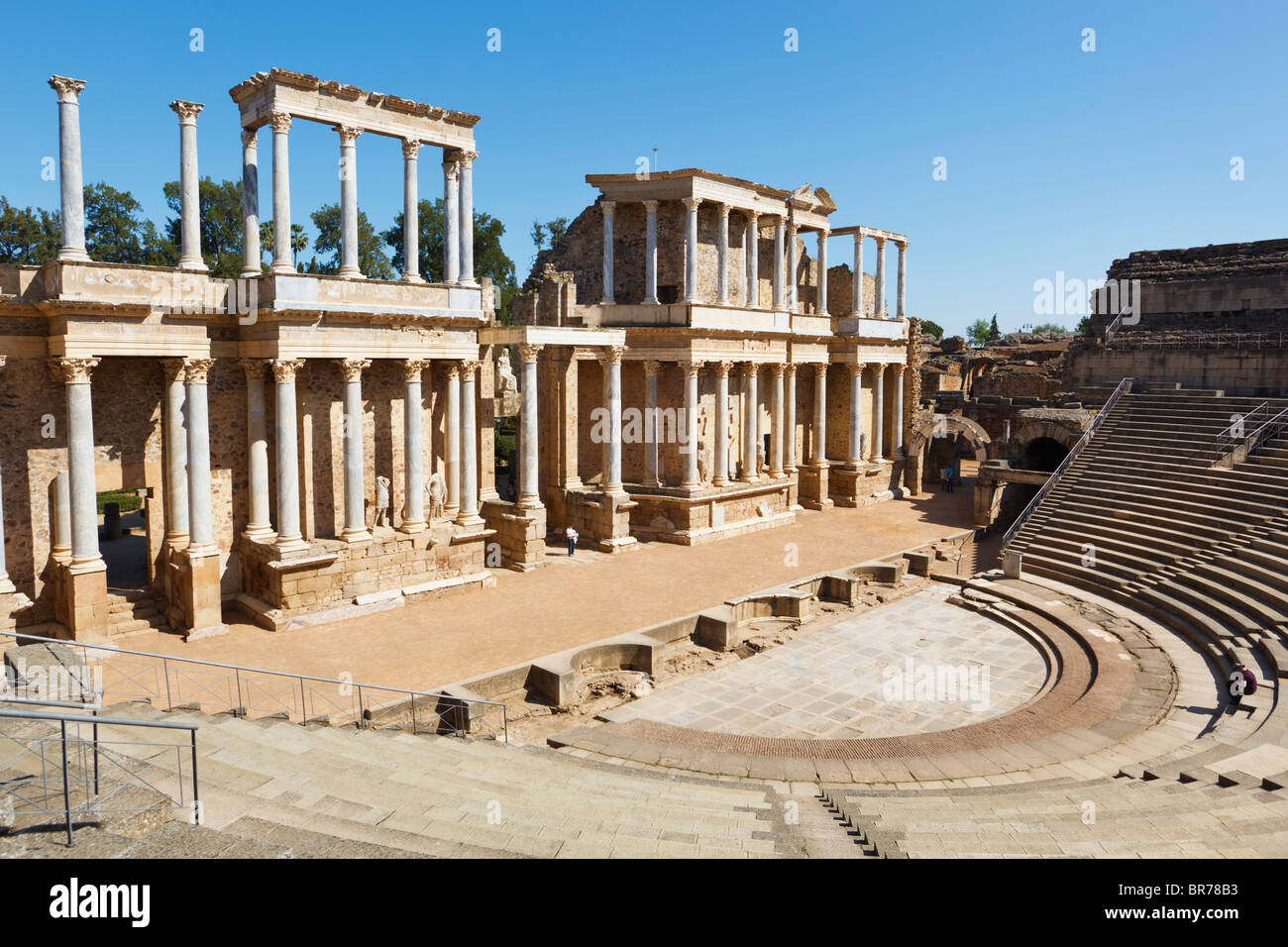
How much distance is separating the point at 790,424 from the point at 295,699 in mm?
22920

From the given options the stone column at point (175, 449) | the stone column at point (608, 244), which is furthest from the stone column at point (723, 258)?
the stone column at point (175, 449)

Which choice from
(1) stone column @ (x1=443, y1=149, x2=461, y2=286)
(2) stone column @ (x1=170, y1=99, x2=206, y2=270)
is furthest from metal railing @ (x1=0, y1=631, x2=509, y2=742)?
(1) stone column @ (x1=443, y1=149, x2=461, y2=286)

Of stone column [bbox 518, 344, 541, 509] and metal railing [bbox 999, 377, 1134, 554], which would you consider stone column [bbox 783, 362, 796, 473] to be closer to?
metal railing [bbox 999, 377, 1134, 554]

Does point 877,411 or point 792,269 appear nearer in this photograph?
point 792,269

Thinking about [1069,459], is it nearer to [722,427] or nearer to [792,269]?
[722,427]

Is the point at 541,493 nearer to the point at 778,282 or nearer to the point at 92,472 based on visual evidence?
the point at 778,282

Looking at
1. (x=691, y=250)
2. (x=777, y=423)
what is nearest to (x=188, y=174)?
(x=691, y=250)

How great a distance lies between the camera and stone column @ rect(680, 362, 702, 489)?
28812 millimetres

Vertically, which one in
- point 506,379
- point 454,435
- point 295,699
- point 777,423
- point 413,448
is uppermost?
point 506,379

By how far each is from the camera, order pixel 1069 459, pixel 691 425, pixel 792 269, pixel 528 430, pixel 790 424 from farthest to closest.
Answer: pixel 792 269 → pixel 790 424 → pixel 691 425 → pixel 1069 459 → pixel 528 430

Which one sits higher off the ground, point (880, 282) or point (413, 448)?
point (880, 282)

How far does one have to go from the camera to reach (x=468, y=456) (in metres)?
23.1

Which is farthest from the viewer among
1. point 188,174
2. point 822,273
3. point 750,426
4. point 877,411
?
point 877,411

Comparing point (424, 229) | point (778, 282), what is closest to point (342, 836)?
point (778, 282)
